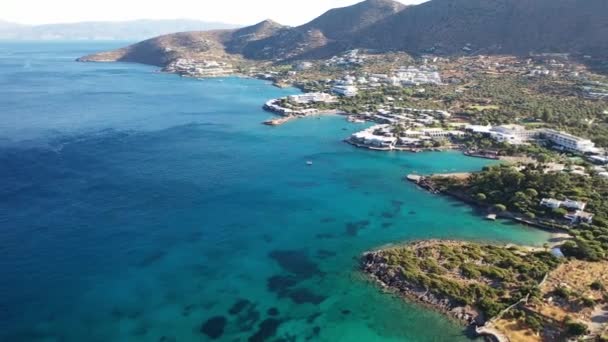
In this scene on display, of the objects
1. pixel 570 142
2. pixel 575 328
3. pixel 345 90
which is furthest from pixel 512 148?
pixel 345 90

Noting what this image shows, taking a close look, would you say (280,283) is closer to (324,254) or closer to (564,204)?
(324,254)

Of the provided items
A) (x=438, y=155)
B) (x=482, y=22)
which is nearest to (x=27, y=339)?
(x=438, y=155)

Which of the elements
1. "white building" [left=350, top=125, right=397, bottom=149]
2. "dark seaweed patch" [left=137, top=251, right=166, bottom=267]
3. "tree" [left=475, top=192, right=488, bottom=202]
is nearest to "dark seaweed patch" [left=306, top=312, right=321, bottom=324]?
"dark seaweed patch" [left=137, top=251, right=166, bottom=267]

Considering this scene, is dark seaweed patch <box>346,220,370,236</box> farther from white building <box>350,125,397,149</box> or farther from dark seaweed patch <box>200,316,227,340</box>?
white building <box>350,125,397,149</box>

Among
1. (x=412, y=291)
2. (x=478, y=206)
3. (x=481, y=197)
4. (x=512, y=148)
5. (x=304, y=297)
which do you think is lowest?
(x=304, y=297)

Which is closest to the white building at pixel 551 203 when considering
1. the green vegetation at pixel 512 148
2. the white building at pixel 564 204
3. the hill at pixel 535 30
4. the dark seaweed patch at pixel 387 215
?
the white building at pixel 564 204

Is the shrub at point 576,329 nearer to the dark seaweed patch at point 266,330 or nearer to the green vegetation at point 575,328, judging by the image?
the green vegetation at point 575,328
